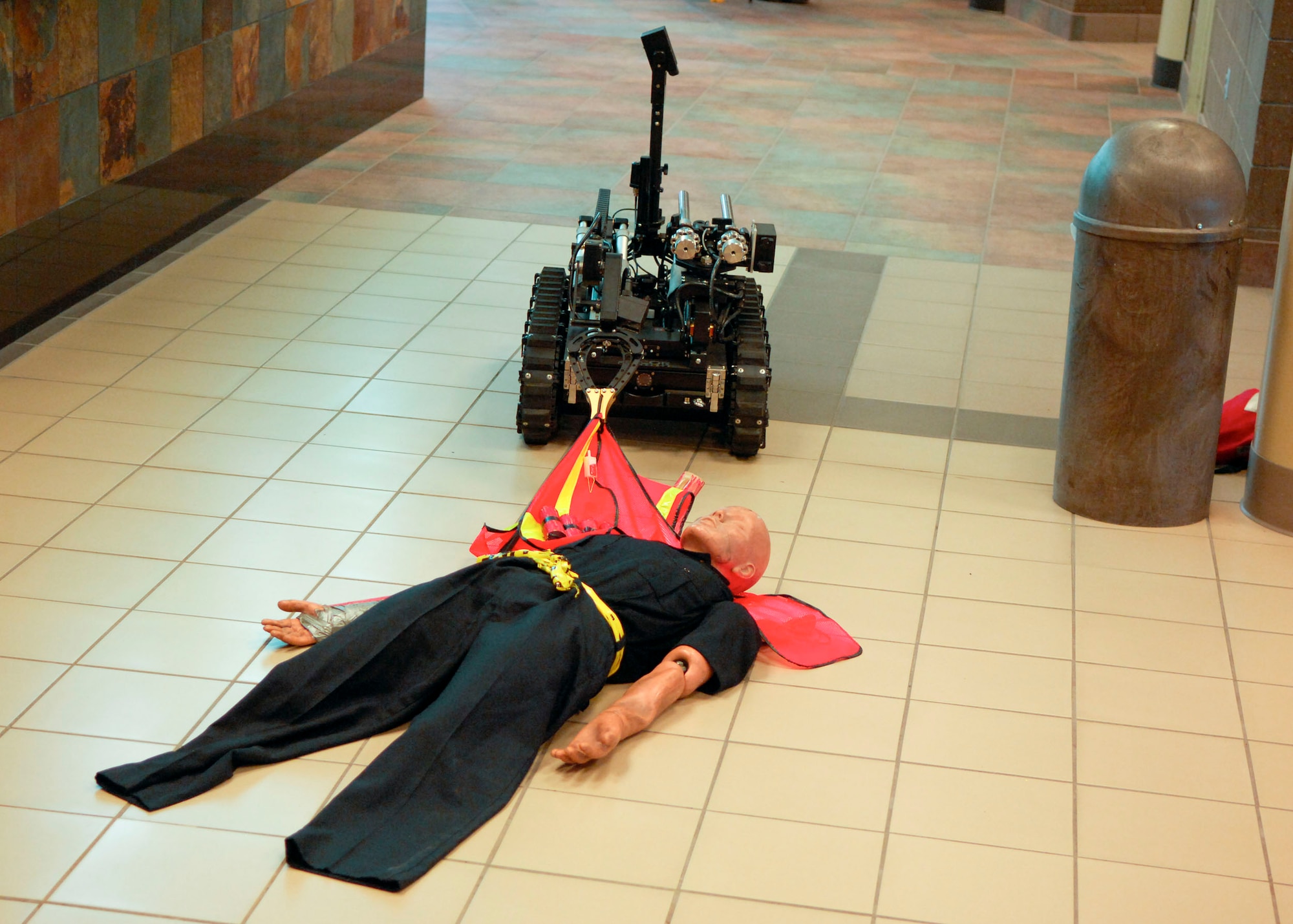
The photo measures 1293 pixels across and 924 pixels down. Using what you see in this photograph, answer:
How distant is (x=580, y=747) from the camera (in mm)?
3225

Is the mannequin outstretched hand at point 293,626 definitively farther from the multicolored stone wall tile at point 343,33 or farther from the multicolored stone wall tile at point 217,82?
the multicolored stone wall tile at point 343,33

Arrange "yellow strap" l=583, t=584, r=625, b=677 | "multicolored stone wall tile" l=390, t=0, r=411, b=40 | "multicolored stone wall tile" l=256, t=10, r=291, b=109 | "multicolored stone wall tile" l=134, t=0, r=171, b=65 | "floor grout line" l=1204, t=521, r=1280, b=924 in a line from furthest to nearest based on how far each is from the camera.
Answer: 1. "multicolored stone wall tile" l=390, t=0, r=411, b=40
2. "multicolored stone wall tile" l=256, t=10, r=291, b=109
3. "multicolored stone wall tile" l=134, t=0, r=171, b=65
4. "yellow strap" l=583, t=584, r=625, b=677
5. "floor grout line" l=1204, t=521, r=1280, b=924

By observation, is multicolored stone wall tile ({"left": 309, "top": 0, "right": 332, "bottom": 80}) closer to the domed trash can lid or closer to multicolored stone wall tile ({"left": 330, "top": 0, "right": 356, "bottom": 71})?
multicolored stone wall tile ({"left": 330, "top": 0, "right": 356, "bottom": 71})

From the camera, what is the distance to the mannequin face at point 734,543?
3779 mm

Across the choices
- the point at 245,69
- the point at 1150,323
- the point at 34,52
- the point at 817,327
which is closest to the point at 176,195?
the point at 245,69

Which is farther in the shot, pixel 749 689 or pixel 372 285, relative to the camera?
pixel 372 285

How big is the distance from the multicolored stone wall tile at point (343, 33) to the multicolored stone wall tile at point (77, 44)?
9.42 feet

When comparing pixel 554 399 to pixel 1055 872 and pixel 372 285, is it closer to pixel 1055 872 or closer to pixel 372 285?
pixel 372 285

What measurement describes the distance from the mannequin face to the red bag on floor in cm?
226

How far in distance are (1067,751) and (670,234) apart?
2493mm

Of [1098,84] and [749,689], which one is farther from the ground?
[1098,84]

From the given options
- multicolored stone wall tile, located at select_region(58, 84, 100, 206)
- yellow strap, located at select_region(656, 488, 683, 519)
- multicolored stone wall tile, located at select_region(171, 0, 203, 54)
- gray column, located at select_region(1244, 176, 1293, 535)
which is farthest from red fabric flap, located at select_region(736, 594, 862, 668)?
multicolored stone wall tile, located at select_region(171, 0, 203, 54)

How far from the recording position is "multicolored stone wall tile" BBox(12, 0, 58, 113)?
18.6 ft

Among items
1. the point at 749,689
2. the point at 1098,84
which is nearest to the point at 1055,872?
the point at 749,689
